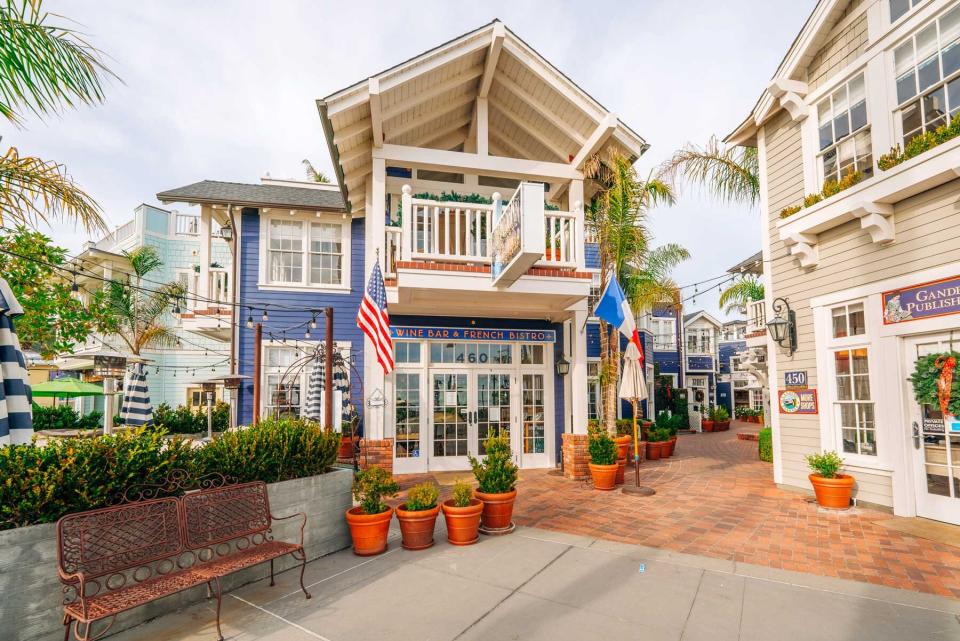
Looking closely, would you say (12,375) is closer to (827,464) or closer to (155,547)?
(155,547)

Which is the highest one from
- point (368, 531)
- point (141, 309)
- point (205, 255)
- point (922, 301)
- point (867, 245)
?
point (205, 255)

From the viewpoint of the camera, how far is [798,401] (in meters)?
7.91

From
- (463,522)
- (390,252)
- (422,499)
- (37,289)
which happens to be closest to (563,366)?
(390,252)

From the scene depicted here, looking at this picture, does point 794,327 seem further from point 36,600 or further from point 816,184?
point 36,600

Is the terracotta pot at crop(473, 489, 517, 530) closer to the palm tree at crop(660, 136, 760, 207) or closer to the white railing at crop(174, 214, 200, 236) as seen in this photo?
the palm tree at crop(660, 136, 760, 207)

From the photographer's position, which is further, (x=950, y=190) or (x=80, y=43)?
(x=950, y=190)

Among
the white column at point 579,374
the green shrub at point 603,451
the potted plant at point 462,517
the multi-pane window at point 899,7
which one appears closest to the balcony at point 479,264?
the white column at point 579,374

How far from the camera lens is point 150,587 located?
3518 mm

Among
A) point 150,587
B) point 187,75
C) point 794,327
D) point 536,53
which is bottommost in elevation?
point 150,587

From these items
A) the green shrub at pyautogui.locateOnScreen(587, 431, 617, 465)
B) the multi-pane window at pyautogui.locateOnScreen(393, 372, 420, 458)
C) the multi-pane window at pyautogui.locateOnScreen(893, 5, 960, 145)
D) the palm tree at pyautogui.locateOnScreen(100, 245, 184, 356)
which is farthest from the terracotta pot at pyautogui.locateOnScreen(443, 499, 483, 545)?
the palm tree at pyautogui.locateOnScreen(100, 245, 184, 356)

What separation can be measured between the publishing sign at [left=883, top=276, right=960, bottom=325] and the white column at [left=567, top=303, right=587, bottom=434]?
4.37 metres

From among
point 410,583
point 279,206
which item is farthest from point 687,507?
point 279,206

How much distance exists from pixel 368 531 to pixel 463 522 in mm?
1056

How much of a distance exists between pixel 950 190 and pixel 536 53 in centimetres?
618
